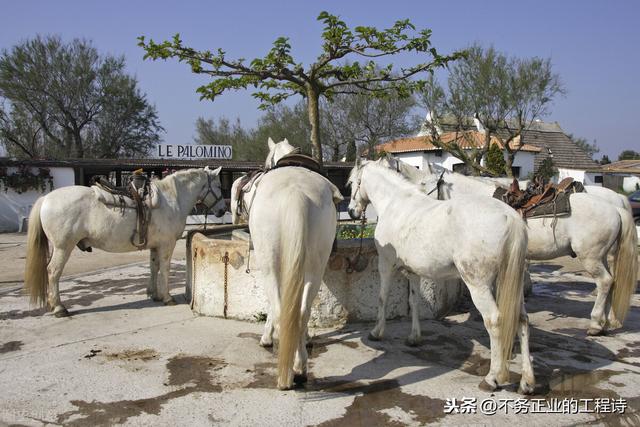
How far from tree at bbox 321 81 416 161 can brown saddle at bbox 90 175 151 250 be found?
28.8 meters

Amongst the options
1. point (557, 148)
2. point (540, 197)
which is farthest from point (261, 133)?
point (540, 197)

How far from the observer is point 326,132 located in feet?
118

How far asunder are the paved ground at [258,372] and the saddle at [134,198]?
1.07 m

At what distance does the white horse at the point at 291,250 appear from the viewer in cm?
372

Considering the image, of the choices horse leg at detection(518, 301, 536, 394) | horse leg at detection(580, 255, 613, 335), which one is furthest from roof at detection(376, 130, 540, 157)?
horse leg at detection(518, 301, 536, 394)

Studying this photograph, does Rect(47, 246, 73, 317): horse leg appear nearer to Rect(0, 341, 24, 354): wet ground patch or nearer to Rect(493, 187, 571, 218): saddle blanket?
Rect(0, 341, 24, 354): wet ground patch

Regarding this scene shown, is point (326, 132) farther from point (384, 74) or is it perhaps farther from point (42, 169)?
point (384, 74)

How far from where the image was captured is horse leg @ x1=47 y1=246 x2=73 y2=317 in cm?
632

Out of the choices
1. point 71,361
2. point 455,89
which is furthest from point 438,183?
point 455,89

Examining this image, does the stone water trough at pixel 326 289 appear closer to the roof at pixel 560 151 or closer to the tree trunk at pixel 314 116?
the tree trunk at pixel 314 116

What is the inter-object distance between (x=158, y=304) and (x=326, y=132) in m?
30.1

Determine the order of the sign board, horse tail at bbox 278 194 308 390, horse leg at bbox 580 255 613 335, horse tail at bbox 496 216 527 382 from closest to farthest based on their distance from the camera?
horse tail at bbox 278 194 308 390, horse tail at bbox 496 216 527 382, horse leg at bbox 580 255 613 335, the sign board

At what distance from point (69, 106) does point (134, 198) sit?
89.4 feet

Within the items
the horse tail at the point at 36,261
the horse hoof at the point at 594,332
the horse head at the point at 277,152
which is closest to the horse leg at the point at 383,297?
the horse head at the point at 277,152
